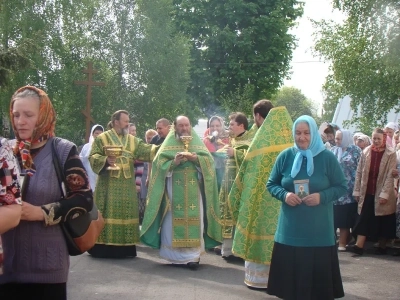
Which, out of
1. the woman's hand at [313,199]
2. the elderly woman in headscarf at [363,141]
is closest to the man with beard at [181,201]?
the woman's hand at [313,199]

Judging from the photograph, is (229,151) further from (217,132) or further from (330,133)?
(330,133)

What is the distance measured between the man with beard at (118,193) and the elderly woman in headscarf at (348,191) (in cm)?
303

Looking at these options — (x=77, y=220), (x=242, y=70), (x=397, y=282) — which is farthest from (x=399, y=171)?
(x=242, y=70)

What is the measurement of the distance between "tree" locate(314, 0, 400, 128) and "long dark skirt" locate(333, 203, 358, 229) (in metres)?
9.29

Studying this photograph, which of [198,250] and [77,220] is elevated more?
[77,220]

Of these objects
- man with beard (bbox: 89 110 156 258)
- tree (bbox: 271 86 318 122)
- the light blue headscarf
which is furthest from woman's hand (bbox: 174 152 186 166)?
tree (bbox: 271 86 318 122)

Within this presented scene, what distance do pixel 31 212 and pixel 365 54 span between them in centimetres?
2176

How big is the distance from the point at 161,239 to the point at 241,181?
1789 mm

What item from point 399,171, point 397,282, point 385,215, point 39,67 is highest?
point 39,67

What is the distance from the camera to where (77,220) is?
364cm

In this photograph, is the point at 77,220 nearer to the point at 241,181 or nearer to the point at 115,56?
the point at 241,181

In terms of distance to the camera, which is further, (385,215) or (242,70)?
(242,70)

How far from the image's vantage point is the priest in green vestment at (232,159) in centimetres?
936

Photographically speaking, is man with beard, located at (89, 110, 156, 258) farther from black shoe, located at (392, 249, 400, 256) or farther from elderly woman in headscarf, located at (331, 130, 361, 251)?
black shoe, located at (392, 249, 400, 256)
